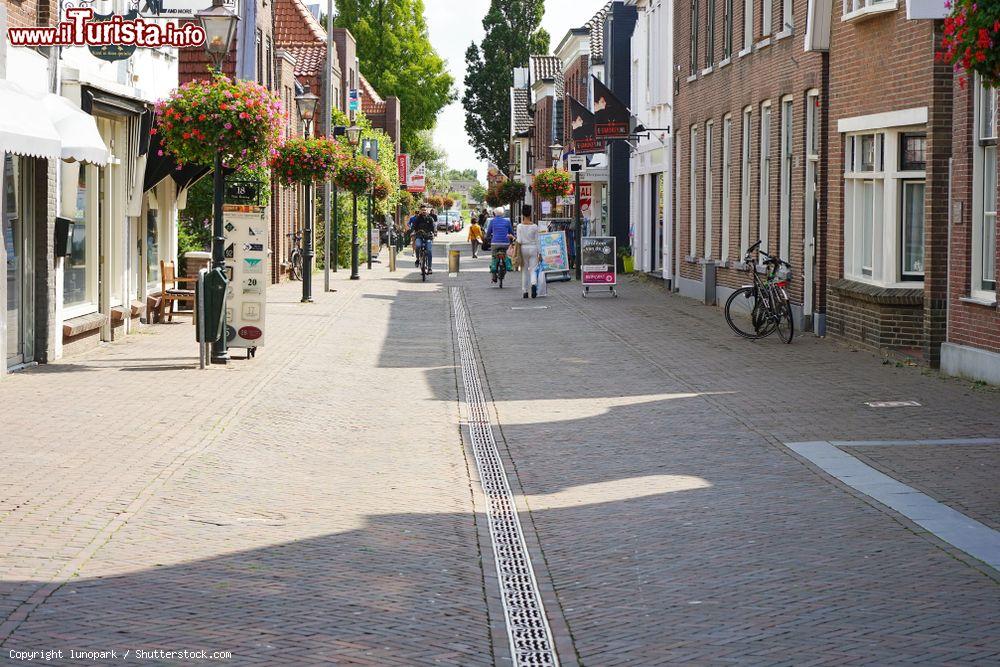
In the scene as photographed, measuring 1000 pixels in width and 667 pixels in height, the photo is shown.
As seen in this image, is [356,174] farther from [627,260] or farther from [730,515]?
[730,515]

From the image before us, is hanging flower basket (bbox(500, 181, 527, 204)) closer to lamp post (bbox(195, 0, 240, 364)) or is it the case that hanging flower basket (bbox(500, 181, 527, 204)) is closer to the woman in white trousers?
the woman in white trousers

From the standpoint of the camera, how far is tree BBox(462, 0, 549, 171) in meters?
93.9

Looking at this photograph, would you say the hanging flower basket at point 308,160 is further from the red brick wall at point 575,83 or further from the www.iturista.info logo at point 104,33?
the red brick wall at point 575,83

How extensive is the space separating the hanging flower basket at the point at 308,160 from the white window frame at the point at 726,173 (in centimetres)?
782

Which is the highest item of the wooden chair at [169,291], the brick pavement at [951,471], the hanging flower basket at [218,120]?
the hanging flower basket at [218,120]

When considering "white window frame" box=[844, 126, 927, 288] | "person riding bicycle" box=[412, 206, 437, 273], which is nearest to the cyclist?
"person riding bicycle" box=[412, 206, 437, 273]

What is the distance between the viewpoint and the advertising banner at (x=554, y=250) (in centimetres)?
3317

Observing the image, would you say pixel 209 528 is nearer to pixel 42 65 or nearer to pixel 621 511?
pixel 621 511

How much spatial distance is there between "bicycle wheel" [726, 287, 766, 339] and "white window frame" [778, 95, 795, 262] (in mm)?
1767

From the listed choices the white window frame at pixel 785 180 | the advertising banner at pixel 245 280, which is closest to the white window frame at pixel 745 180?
the white window frame at pixel 785 180

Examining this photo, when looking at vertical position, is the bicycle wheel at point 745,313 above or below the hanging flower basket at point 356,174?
below

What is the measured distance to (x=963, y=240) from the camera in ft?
50.6

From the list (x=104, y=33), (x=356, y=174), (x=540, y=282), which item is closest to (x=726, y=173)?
(x=540, y=282)

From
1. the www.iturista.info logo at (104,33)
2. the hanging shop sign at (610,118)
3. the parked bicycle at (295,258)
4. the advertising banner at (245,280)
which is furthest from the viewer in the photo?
the parked bicycle at (295,258)
